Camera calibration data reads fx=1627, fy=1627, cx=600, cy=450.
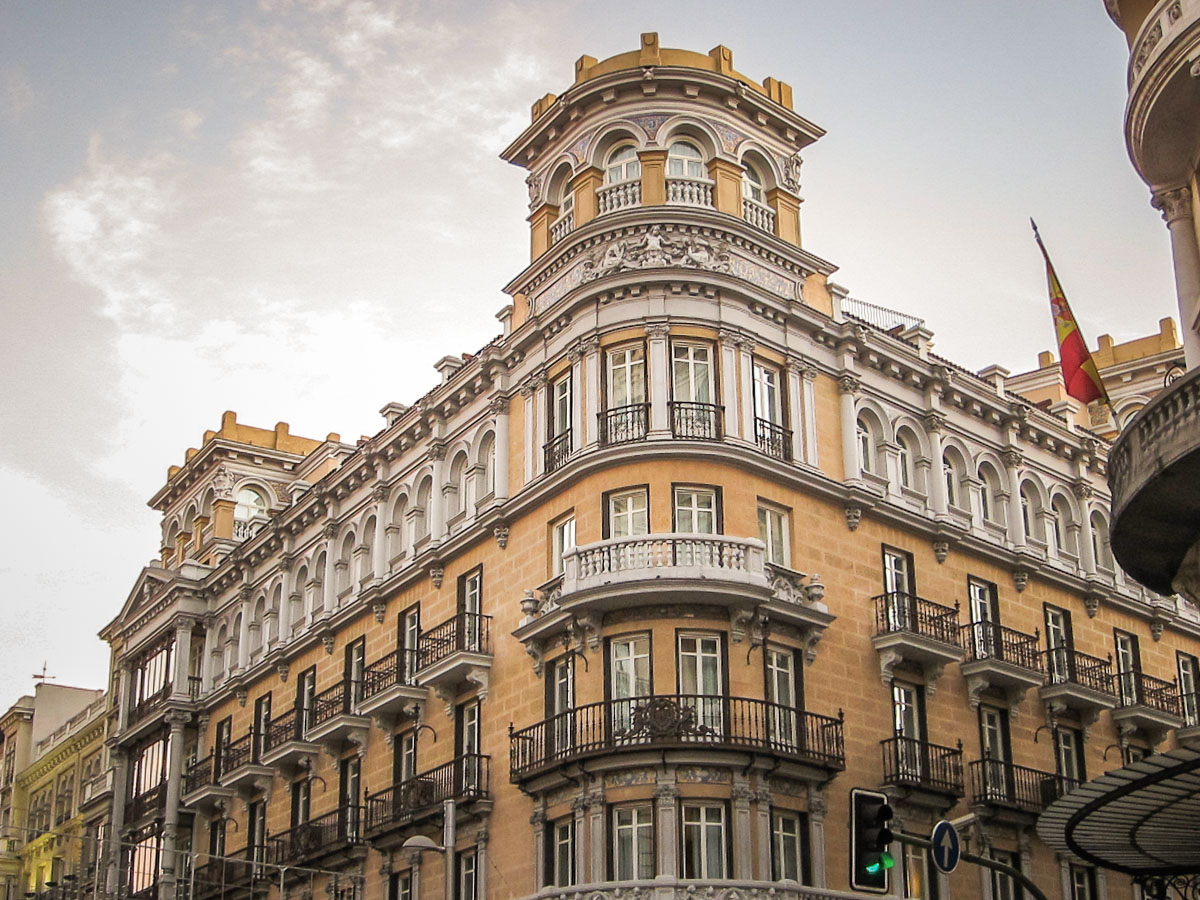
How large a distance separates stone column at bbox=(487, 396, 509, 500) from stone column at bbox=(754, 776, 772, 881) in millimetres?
10303

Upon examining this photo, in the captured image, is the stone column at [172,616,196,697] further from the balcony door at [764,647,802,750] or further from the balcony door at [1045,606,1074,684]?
the balcony door at [1045,606,1074,684]

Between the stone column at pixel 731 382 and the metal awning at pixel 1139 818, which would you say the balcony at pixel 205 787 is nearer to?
the stone column at pixel 731 382

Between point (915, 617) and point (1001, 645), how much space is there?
132 inches

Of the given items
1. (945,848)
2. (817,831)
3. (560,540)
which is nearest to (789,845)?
(817,831)

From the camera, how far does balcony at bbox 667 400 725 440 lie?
3534 centimetres

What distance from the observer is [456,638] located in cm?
3881

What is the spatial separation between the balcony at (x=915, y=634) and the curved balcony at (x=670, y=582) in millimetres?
2685

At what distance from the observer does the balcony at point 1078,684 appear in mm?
40312

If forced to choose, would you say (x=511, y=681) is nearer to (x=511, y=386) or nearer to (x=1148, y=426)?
(x=511, y=386)

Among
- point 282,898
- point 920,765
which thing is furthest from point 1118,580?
point 282,898

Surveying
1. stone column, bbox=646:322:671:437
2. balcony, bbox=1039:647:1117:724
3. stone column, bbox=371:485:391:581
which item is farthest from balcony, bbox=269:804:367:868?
balcony, bbox=1039:647:1117:724

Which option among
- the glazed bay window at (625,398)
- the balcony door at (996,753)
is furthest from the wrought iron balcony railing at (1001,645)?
the glazed bay window at (625,398)

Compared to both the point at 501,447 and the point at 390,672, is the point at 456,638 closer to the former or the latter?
the point at 390,672

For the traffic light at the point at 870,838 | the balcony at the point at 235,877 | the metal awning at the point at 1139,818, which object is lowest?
the traffic light at the point at 870,838
